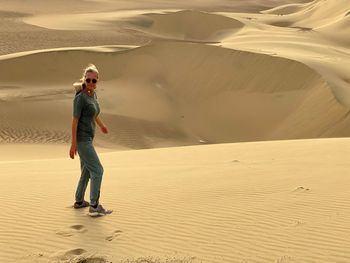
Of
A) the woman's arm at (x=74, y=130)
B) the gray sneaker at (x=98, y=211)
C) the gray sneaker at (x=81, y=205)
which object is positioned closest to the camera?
the woman's arm at (x=74, y=130)

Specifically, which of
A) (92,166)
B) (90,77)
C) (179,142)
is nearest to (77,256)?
(92,166)

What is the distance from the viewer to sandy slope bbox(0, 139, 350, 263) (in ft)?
16.3

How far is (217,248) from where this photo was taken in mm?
5000

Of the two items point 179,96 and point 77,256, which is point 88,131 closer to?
point 77,256

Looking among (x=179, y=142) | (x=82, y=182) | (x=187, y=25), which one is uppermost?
(x=82, y=182)

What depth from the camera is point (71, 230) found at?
5.56m

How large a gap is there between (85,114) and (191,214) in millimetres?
1532

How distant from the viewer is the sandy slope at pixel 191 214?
4.95m

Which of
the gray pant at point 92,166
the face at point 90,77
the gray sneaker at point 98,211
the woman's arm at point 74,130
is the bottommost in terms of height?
the gray sneaker at point 98,211

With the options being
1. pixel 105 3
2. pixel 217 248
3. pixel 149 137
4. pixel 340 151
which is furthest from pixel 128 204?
pixel 105 3

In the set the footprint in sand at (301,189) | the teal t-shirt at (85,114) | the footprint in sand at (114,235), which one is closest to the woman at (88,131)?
the teal t-shirt at (85,114)

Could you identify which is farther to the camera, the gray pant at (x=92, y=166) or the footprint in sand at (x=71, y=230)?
the gray pant at (x=92, y=166)

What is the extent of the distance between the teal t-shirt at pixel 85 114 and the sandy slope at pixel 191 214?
87 cm

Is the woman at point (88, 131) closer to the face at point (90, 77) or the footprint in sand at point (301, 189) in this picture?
the face at point (90, 77)
